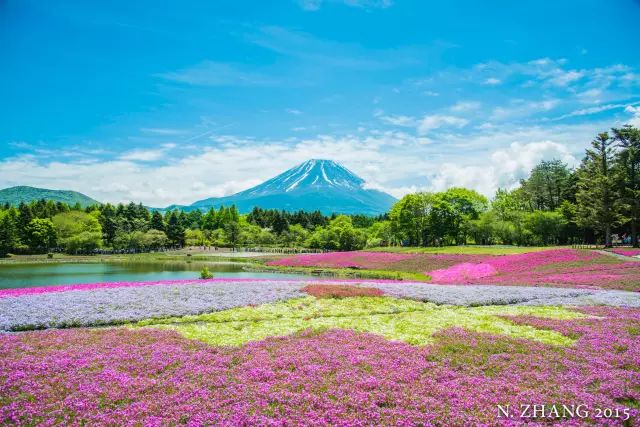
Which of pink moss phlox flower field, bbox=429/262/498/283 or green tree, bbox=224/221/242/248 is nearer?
pink moss phlox flower field, bbox=429/262/498/283

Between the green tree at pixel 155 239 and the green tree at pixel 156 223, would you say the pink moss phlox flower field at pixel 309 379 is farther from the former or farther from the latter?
the green tree at pixel 156 223

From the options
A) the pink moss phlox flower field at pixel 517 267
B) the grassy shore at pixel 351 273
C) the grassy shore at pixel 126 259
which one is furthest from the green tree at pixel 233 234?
the grassy shore at pixel 351 273

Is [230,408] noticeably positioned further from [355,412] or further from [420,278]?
[420,278]

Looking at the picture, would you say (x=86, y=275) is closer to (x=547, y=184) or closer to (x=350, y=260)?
(x=350, y=260)

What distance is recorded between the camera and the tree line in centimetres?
5966

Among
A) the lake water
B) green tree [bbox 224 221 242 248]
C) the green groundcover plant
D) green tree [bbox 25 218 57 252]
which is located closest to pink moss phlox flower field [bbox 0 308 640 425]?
the green groundcover plant

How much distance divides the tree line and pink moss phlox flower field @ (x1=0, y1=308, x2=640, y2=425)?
55.7 metres

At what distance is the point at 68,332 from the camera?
51.3ft

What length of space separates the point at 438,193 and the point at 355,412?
103m

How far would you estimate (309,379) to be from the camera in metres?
10.6

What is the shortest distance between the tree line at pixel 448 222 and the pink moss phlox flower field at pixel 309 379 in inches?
2192

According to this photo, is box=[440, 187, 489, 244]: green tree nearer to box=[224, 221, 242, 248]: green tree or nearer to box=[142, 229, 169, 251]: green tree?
box=[224, 221, 242, 248]: green tree

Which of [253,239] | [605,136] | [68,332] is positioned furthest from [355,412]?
[253,239]

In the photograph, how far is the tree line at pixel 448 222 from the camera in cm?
5966
